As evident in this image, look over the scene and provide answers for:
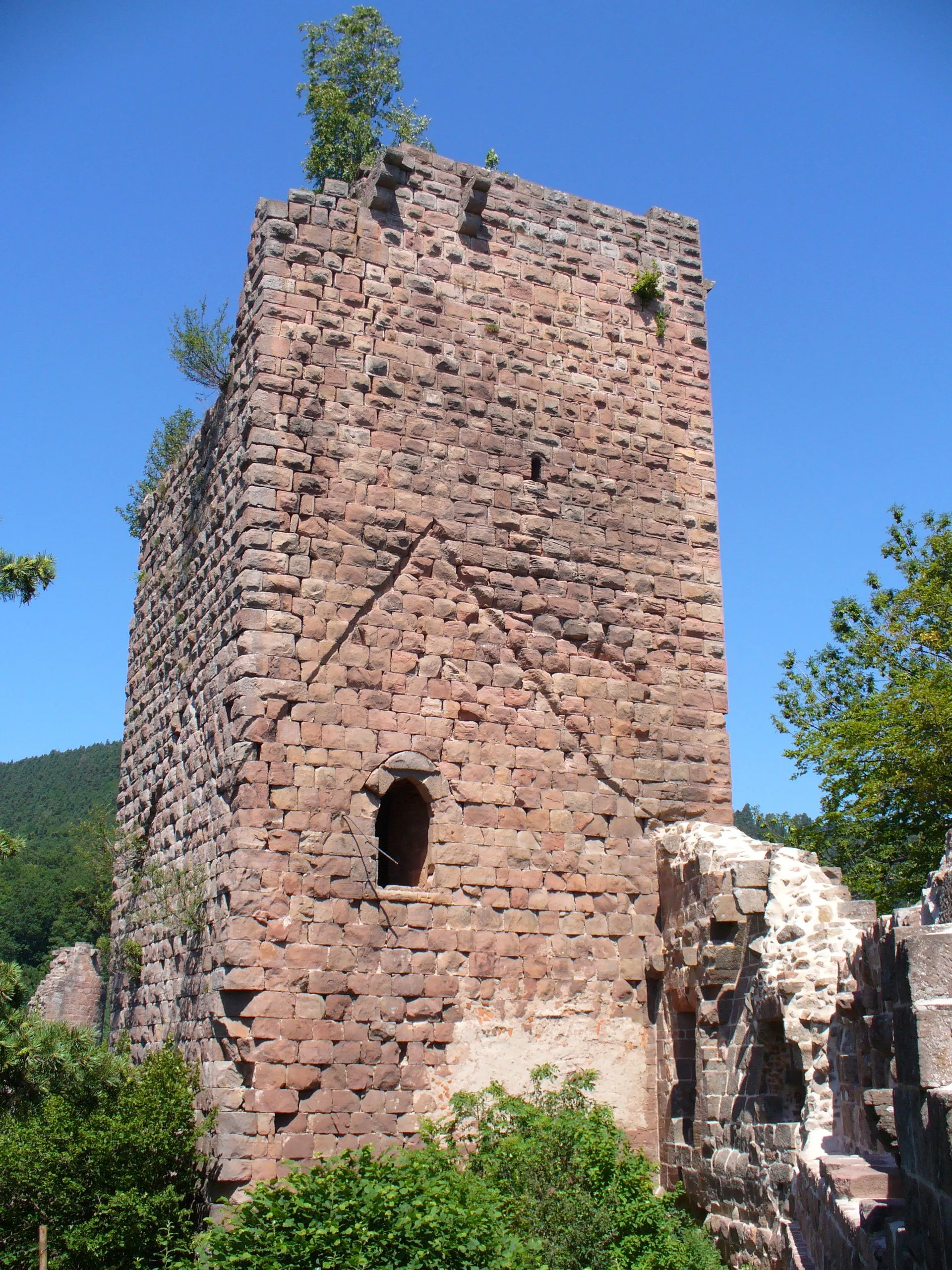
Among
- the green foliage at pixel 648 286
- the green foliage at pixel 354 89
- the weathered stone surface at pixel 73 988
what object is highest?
the green foliage at pixel 354 89

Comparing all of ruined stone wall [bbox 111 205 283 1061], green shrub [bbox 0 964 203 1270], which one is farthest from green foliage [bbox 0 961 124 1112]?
ruined stone wall [bbox 111 205 283 1061]

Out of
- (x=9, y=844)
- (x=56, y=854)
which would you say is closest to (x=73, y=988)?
(x=9, y=844)

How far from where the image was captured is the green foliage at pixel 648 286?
1102 centimetres

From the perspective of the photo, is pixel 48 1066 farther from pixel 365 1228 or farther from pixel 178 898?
pixel 365 1228

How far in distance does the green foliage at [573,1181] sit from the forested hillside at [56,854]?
5.20 metres

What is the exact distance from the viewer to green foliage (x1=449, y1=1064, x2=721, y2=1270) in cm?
735

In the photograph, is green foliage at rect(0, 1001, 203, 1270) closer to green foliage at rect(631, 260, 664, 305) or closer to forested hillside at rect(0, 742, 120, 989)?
forested hillside at rect(0, 742, 120, 989)

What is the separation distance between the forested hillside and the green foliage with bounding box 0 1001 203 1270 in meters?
3.44

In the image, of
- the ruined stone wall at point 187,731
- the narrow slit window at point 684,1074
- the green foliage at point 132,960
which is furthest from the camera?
the green foliage at point 132,960

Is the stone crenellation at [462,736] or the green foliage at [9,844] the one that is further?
the green foliage at [9,844]

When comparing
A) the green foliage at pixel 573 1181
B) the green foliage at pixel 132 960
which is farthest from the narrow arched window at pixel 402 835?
the green foliage at pixel 132 960

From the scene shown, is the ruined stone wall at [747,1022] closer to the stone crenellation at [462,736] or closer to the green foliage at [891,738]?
the stone crenellation at [462,736]

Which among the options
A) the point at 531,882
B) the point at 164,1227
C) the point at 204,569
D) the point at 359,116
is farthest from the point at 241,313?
the point at 359,116

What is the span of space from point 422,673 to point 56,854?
43.5 meters
